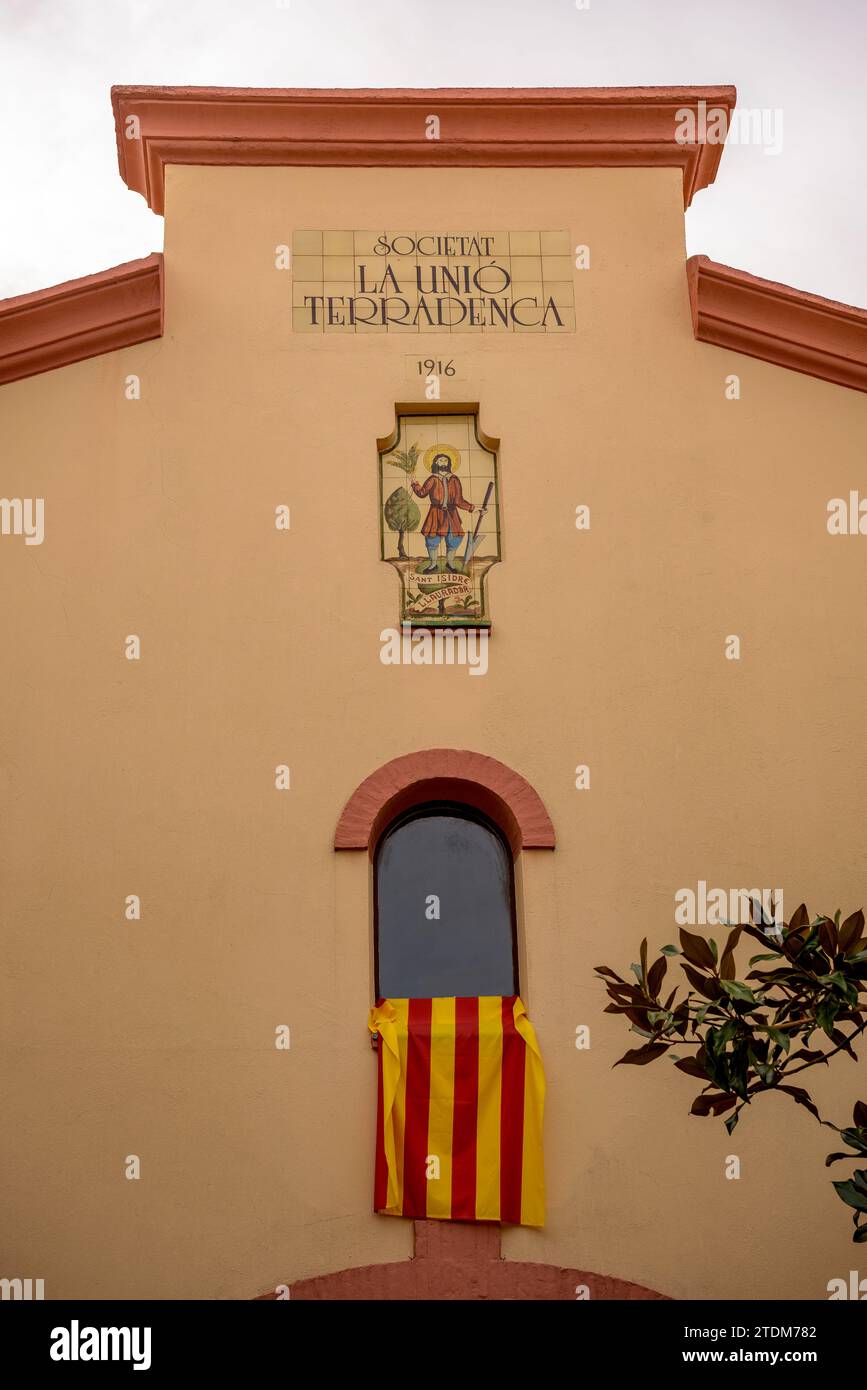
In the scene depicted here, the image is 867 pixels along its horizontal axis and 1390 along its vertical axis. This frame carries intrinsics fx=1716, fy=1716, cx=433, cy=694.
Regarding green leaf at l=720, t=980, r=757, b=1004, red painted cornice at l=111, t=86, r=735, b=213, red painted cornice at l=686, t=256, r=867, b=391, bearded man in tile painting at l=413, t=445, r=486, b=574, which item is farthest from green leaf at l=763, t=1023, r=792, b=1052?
red painted cornice at l=111, t=86, r=735, b=213

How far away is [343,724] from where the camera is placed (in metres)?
11.2

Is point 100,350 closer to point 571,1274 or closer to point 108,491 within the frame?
point 108,491

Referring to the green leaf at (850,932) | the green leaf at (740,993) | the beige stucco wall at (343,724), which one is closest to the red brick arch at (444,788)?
the beige stucco wall at (343,724)

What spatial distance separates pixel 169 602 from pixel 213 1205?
390 cm

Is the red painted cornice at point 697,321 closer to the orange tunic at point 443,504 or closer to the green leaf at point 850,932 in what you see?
the orange tunic at point 443,504

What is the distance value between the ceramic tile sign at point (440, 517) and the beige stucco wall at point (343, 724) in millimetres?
143

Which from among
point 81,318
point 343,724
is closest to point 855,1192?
point 343,724

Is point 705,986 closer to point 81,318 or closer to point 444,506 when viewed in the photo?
point 444,506

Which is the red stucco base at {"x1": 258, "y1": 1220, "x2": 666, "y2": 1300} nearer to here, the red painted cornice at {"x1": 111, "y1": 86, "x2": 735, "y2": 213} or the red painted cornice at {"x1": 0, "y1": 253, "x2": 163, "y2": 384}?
the red painted cornice at {"x1": 0, "y1": 253, "x2": 163, "y2": 384}

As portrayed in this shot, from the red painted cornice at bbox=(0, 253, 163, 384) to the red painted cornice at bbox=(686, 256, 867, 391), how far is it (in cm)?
388

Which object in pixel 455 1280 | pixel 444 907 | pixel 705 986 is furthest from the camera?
pixel 444 907

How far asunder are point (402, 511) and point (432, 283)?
5.94ft

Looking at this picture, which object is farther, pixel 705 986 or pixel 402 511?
pixel 402 511

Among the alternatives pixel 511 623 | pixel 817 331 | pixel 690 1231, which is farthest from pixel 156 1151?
pixel 817 331
